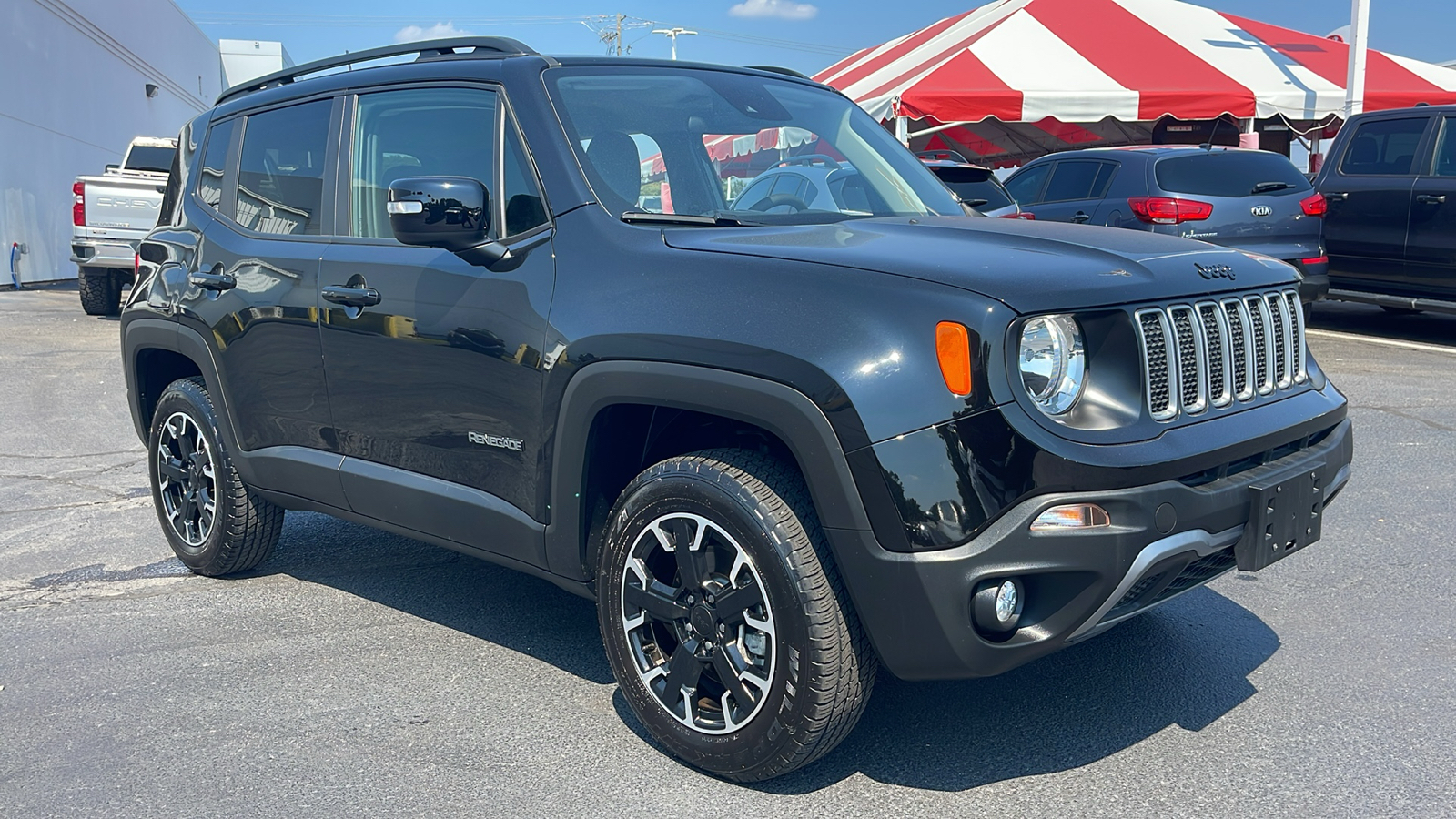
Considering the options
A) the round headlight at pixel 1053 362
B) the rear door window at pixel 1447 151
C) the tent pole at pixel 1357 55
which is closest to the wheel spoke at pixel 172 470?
the round headlight at pixel 1053 362

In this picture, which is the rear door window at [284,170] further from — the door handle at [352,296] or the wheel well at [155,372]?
the wheel well at [155,372]

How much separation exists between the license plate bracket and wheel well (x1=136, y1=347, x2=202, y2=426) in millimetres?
3971

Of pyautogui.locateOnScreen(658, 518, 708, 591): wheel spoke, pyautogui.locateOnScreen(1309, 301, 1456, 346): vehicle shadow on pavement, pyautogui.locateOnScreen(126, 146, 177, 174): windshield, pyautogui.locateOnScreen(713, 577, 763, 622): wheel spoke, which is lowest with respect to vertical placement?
pyautogui.locateOnScreen(1309, 301, 1456, 346): vehicle shadow on pavement

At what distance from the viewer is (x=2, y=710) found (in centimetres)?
368

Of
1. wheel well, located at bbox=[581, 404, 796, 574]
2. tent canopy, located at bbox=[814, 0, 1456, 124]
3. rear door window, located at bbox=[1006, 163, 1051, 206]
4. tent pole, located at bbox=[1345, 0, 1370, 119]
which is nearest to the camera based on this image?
wheel well, located at bbox=[581, 404, 796, 574]

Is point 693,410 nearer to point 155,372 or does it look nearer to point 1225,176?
point 155,372

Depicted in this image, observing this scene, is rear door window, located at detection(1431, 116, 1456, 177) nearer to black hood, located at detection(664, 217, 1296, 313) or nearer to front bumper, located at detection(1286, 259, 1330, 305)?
front bumper, located at detection(1286, 259, 1330, 305)

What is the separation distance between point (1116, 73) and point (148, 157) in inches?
553

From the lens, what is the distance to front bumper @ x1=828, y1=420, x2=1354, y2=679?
2.67m

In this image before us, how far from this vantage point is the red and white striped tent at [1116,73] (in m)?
16.8

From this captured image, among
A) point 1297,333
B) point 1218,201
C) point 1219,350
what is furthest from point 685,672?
point 1218,201

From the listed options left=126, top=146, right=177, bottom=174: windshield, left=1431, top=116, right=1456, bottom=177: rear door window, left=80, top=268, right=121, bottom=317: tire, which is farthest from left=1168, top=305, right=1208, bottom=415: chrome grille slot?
left=126, top=146, right=177, bottom=174: windshield

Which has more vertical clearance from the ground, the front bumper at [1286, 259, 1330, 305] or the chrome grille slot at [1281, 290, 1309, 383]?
the chrome grille slot at [1281, 290, 1309, 383]

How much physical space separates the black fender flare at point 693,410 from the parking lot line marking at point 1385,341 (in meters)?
9.21
